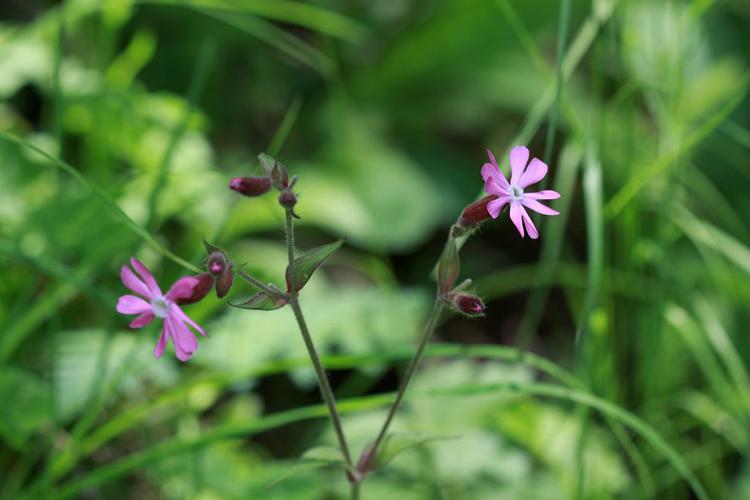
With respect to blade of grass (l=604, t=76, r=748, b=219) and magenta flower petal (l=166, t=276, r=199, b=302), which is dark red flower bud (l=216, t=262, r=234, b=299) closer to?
magenta flower petal (l=166, t=276, r=199, b=302)

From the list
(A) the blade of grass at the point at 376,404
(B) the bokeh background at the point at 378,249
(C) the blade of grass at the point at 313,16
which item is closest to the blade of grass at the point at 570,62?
(B) the bokeh background at the point at 378,249

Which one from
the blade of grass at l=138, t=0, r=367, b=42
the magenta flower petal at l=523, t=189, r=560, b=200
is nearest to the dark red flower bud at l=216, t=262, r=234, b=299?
the magenta flower petal at l=523, t=189, r=560, b=200

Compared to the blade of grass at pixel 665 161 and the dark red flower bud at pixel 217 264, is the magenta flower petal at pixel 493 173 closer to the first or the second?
the dark red flower bud at pixel 217 264

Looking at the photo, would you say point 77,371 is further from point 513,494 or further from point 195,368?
point 513,494

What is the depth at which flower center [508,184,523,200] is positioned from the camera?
1186mm

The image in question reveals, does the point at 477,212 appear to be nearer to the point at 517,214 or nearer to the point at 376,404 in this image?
the point at 517,214

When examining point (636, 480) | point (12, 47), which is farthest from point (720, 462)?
point (12, 47)

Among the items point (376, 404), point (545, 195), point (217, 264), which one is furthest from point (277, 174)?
point (376, 404)

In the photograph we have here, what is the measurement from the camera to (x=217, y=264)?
114 centimetres

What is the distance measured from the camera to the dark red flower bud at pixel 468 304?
1.22 m

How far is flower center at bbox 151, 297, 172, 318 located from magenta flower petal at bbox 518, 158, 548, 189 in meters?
0.51

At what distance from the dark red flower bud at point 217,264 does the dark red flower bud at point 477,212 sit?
34 cm

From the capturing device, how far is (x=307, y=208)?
2.67m

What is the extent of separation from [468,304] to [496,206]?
171 mm
